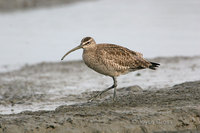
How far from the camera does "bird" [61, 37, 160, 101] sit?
25.4 ft

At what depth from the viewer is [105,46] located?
316 inches

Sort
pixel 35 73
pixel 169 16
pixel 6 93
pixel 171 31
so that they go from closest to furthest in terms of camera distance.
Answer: pixel 6 93, pixel 35 73, pixel 171 31, pixel 169 16

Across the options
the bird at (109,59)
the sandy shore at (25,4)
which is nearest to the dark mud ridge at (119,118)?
the bird at (109,59)

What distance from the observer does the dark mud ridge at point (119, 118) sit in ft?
20.8

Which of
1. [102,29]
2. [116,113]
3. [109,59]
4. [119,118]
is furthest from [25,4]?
[119,118]

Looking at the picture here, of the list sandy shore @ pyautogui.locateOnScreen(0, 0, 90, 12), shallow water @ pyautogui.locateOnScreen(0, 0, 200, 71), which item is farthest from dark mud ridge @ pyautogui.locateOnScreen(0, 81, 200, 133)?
sandy shore @ pyautogui.locateOnScreen(0, 0, 90, 12)

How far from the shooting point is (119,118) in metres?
6.58

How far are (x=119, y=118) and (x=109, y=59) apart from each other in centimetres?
144

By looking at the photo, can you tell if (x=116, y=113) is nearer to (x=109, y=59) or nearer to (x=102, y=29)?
(x=109, y=59)

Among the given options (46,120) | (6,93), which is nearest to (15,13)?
(6,93)

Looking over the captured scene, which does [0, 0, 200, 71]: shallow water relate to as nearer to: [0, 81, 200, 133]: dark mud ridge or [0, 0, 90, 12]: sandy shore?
[0, 0, 90, 12]: sandy shore

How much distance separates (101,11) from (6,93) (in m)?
10.2

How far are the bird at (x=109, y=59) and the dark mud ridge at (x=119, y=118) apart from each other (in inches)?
22.4

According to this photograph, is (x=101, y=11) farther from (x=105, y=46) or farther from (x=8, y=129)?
(x=8, y=129)
